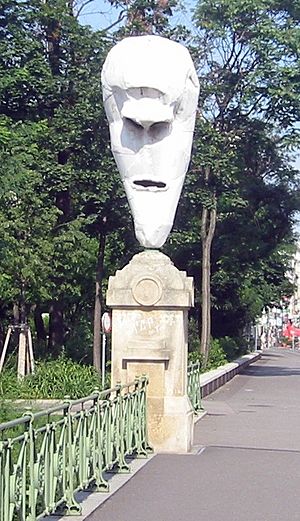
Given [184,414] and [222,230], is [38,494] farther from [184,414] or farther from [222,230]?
[222,230]

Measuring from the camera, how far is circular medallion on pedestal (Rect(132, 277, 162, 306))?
556 inches

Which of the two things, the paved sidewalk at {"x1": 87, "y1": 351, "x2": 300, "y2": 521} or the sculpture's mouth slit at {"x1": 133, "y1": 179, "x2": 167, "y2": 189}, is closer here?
the paved sidewalk at {"x1": 87, "y1": 351, "x2": 300, "y2": 521}

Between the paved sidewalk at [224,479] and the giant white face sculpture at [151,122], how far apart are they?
324 centimetres

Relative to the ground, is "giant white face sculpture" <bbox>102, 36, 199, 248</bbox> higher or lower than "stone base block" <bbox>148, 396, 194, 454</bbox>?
higher

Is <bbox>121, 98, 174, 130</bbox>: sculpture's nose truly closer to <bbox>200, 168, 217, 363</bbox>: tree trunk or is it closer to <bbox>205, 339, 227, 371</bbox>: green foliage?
<bbox>200, 168, 217, 363</bbox>: tree trunk

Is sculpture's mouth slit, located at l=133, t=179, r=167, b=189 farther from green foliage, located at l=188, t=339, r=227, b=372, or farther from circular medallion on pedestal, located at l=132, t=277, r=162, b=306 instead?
green foliage, located at l=188, t=339, r=227, b=372

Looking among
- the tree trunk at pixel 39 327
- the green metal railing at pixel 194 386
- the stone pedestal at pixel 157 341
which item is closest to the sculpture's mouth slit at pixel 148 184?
the stone pedestal at pixel 157 341

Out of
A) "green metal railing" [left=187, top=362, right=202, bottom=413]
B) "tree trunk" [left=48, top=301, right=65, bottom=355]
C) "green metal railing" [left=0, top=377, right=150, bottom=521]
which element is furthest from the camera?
"tree trunk" [left=48, top=301, right=65, bottom=355]

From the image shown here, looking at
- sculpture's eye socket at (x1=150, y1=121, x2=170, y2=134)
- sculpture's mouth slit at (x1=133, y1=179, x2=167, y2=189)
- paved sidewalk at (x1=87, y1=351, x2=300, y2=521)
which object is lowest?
paved sidewalk at (x1=87, y1=351, x2=300, y2=521)

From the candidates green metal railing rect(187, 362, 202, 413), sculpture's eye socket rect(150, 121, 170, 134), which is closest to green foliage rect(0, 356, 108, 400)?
green metal railing rect(187, 362, 202, 413)

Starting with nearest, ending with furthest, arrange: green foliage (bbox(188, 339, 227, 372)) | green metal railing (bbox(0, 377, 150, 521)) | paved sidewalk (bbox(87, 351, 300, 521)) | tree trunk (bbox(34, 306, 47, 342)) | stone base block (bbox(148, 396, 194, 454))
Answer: green metal railing (bbox(0, 377, 150, 521)) < paved sidewalk (bbox(87, 351, 300, 521)) < stone base block (bbox(148, 396, 194, 454)) < green foliage (bbox(188, 339, 227, 372)) < tree trunk (bbox(34, 306, 47, 342))

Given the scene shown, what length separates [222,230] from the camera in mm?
38719

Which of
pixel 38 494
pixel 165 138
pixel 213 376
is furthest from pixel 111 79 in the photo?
pixel 213 376

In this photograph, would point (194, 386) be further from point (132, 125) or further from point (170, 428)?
point (132, 125)
